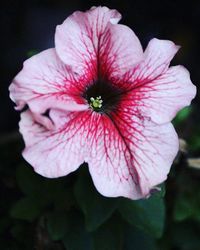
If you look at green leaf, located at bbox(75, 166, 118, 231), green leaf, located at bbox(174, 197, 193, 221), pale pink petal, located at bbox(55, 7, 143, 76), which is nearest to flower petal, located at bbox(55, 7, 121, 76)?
pale pink petal, located at bbox(55, 7, 143, 76)

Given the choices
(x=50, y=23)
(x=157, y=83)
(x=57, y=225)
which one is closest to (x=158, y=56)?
(x=157, y=83)

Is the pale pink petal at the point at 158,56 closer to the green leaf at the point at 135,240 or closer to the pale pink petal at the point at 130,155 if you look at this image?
the pale pink petal at the point at 130,155

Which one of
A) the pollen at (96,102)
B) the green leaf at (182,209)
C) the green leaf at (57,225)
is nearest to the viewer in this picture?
the pollen at (96,102)

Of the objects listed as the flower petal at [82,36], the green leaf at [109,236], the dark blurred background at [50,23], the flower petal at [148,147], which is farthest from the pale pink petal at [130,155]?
the dark blurred background at [50,23]

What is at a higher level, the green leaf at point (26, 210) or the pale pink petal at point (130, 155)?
the pale pink petal at point (130, 155)

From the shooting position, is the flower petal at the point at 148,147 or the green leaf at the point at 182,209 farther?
the green leaf at the point at 182,209

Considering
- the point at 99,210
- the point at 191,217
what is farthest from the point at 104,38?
the point at 191,217

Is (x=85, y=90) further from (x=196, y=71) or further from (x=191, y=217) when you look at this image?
(x=196, y=71)
